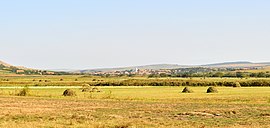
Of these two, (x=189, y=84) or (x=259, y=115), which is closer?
(x=259, y=115)

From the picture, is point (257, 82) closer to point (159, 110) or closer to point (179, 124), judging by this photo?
point (159, 110)

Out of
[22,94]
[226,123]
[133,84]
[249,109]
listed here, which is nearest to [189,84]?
[133,84]

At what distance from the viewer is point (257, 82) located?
84.2 m

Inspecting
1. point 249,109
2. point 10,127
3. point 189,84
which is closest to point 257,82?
point 189,84

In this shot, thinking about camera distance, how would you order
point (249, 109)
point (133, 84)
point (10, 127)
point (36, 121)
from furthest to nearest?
point (133, 84), point (249, 109), point (36, 121), point (10, 127)

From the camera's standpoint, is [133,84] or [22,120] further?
[133,84]

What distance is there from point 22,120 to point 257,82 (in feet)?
210

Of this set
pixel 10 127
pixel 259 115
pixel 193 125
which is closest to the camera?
pixel 10 127

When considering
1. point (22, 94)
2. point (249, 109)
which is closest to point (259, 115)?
point (249, 109)

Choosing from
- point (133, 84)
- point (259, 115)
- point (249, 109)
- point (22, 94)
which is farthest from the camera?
point (133, 84)

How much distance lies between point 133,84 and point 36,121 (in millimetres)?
67554

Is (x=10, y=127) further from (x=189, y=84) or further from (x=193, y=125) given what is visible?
(x=189, y=84)

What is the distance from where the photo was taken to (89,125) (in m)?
23.4

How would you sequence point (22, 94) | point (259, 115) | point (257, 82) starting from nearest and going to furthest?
point (259, 115)
point (22, 94)
point (257, 82)
